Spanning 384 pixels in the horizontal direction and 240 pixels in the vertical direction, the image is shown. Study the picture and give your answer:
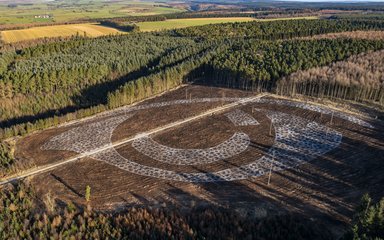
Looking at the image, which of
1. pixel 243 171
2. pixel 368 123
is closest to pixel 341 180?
pixel 243 171

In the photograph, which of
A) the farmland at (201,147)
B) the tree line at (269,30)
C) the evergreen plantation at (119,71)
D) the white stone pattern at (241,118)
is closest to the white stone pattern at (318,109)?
the farmland at (201,147)

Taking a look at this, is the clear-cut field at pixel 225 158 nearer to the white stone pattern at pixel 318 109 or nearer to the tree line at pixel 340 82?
the white stone pattern at pixel 318 109

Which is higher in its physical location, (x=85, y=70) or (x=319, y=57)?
(x=319, y=57)

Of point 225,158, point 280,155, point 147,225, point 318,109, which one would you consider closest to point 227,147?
point 225,158

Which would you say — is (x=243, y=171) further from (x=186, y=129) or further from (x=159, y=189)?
(x=186, y=129)

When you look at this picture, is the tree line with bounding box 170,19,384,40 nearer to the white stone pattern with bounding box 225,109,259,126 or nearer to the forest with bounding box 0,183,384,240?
the white stone pattern with bounding box 225,109,259,126

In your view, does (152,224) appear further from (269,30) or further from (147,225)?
(269,30)
